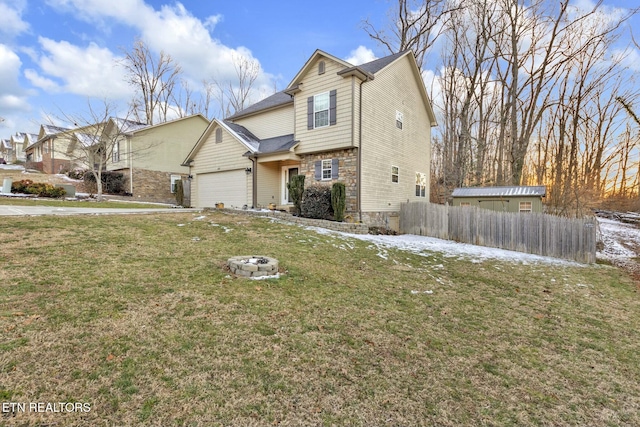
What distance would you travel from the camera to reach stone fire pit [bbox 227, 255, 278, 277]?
5.29 meters

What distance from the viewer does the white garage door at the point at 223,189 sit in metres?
15.0

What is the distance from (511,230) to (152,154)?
22812mm

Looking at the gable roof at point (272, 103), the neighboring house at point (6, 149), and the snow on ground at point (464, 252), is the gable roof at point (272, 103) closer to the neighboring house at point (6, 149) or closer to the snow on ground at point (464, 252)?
the snow on ground at point (464, 252)

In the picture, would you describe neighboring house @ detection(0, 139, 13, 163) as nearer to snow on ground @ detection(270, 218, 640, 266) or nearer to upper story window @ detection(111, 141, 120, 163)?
upper story window @ detection(111, 141, 120, 163)

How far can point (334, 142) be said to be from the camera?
40.6 ft

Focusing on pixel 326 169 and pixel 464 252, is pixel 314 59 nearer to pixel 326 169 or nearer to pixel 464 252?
pixel 326 169

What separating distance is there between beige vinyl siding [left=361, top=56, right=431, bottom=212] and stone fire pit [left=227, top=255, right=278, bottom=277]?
733 centimetres

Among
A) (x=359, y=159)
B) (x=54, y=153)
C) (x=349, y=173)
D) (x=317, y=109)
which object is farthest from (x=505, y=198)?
(x=54, y=153)

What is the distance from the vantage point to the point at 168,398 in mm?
2434

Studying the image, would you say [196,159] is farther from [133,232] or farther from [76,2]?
[133,232]

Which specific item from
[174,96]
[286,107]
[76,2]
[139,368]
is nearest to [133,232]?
[139,368]

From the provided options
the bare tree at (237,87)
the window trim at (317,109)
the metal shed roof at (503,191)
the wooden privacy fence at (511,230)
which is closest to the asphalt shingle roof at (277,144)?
the window trim at (317,109)

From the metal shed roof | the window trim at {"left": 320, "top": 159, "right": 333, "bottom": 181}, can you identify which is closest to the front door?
the window trim at {"left": 320, "top": 159, "right": 333, "bottom": 181}

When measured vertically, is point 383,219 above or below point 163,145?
below
